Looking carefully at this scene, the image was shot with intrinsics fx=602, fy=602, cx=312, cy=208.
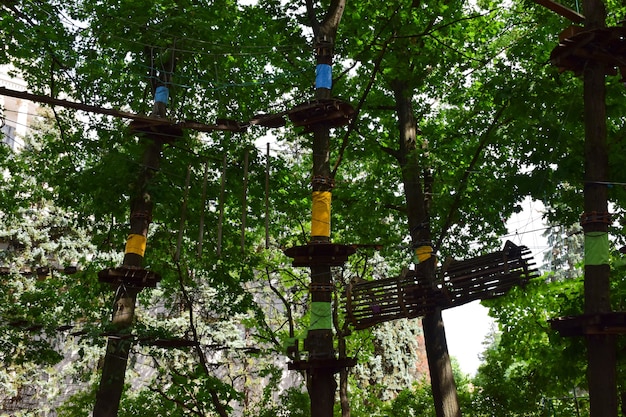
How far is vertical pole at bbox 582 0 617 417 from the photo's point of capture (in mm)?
8539

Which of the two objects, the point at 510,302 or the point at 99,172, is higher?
the point at 99,172

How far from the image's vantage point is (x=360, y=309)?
36.7 ft

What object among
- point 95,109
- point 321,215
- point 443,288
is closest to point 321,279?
point 321,215

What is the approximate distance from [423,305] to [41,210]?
1827 cm

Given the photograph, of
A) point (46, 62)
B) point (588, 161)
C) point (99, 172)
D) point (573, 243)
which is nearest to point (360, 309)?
point (588, 161)

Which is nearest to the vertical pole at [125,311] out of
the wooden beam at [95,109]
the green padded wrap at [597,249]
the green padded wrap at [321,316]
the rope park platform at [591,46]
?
→ the wooden beam at [95,109]

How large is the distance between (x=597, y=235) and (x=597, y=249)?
21 centimetres

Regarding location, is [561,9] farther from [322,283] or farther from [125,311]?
[125,311]

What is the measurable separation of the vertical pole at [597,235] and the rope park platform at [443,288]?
1.80 metres

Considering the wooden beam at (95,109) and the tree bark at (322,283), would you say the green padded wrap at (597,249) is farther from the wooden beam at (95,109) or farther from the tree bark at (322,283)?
the wooden beam at (95,109)

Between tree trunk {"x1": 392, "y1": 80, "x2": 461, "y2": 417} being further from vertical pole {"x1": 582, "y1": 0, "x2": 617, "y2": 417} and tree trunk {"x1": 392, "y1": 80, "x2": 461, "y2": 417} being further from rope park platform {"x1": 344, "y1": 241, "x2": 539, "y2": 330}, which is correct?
vertical pole {"x1": 582, "y1": 0, "x2": 617, "y2": 417}

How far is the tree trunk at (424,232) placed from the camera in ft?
41.3

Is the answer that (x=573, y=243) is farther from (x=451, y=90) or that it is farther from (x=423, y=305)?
(x=423, y=305)

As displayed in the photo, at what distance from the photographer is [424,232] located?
14.0 m
